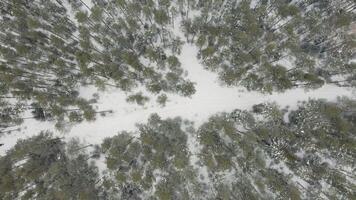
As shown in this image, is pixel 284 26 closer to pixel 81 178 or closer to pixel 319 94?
pixel 319 94

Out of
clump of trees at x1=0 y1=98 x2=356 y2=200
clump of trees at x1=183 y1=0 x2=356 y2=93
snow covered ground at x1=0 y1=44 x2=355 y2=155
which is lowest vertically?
clump of trees at x1=0 y1=98 x2=356 y2=200

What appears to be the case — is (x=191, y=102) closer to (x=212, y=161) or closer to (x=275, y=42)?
(x=212, y=161)

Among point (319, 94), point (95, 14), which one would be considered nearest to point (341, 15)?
point (319, 94)

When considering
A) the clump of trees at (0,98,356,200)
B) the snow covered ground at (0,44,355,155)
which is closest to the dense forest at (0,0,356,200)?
the clump of trees at (0,98,356,200)

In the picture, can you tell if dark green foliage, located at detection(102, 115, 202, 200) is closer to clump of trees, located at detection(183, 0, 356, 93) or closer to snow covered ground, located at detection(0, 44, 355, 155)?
snow covered ground, located at detection(0, 44, 355, 155)

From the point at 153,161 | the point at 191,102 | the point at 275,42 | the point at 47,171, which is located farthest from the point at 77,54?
the point at 275,42
